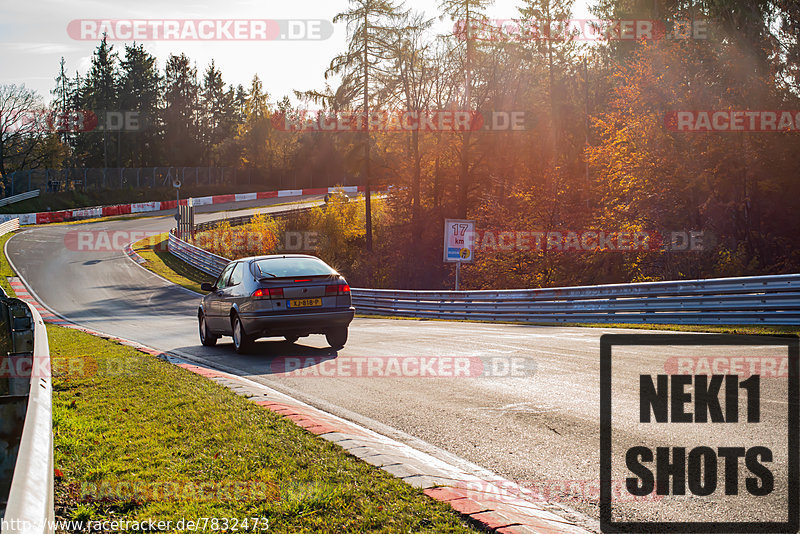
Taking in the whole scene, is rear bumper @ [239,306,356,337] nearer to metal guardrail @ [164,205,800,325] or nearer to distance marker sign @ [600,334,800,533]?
distance marker sign @ [600,334,800,533]

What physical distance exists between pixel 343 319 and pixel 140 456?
7.14m

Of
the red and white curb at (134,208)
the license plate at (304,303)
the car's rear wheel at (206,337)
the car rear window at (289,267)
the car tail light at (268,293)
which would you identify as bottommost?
the car's rear wheel at (206,337)

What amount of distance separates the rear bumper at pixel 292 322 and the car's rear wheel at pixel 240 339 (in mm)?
177

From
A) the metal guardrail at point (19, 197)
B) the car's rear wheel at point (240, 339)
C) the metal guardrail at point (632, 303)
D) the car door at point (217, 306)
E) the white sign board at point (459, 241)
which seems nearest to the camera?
the car's rear wheel at point (240, 339)

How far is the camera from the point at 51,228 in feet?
177

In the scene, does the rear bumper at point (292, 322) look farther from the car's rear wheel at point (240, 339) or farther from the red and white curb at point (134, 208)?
the red and white curb at point (134, 208)

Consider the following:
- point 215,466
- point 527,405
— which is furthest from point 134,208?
point 215,466

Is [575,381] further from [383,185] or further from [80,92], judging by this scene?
[80,92]

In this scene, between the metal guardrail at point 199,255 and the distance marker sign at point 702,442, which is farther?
the metal guardrail at point 199,255

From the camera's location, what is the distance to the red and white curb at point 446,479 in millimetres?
3855

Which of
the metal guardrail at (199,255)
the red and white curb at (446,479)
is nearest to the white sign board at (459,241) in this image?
the metal guardrail at (199,255)

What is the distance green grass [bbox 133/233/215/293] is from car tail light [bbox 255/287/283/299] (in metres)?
23.7

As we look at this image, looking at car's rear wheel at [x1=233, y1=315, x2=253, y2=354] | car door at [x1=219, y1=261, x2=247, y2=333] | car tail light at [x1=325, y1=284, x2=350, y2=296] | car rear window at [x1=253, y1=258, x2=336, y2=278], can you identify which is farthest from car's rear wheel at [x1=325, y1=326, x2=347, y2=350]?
car door at [x1=219, y1=261, x2=247, y2=333]

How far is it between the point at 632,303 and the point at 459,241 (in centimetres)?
1145
